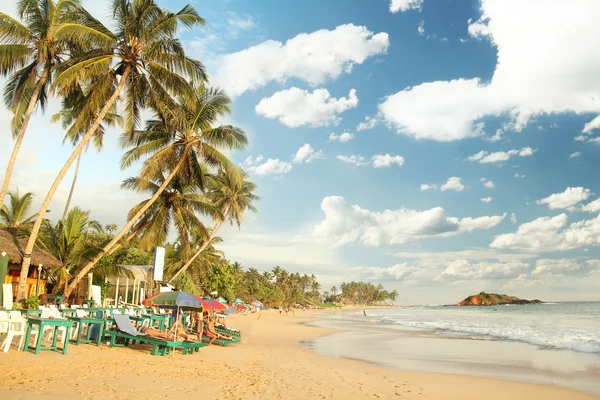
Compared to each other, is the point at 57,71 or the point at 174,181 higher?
the point at 57,71

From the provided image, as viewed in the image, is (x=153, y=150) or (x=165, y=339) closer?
(x=165, y=339)

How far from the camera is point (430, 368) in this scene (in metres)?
11.4

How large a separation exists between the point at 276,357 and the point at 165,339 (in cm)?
362

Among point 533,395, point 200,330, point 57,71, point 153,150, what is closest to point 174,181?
point 153,150

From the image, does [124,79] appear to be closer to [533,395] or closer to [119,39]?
[119,39]

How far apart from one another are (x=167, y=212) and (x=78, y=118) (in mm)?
8787

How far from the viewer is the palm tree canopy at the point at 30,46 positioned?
14320 millimetres

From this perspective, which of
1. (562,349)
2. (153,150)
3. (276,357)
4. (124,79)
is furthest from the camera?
(153,150)

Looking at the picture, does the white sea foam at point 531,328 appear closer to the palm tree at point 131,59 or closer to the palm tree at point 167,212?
the palm tree at point 167,212

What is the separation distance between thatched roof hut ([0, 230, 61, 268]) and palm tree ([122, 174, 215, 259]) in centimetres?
576

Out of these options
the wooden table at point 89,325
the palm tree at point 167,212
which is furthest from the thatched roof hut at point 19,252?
the wooden table at point 89,325

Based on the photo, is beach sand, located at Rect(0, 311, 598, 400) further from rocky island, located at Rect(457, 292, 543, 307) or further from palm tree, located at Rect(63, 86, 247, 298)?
rocky island, located at Rect(457, 292, 543, 307)

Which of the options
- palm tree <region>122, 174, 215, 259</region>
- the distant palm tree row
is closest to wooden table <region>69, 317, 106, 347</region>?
the distant palm tree row

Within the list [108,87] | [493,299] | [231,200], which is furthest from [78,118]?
[493,299]
